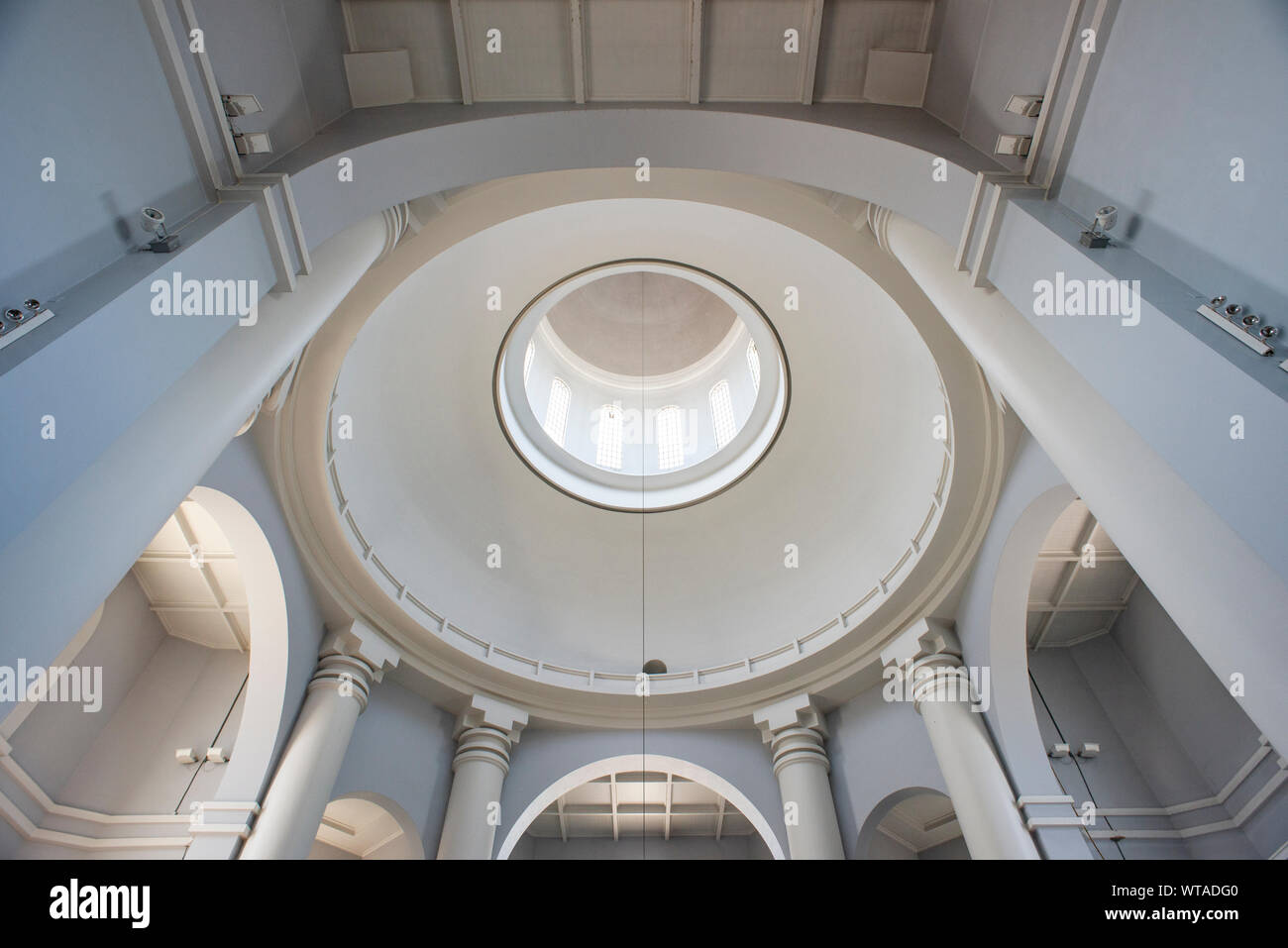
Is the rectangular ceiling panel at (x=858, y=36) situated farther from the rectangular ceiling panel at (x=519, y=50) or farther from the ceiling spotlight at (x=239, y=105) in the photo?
the ceiling spotlight at (x=239, y=105)

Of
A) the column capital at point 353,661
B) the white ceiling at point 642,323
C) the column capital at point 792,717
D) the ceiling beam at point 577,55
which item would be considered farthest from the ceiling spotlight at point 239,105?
the white ceiling at point 642,323

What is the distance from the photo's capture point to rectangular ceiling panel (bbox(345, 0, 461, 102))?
527 centimetres

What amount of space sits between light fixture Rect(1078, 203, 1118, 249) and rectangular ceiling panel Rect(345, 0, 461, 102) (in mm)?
Answer: 4555

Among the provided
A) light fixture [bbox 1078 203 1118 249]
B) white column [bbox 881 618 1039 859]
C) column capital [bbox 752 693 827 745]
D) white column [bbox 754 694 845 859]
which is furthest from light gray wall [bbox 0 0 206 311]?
column capital [bbox 752 693 827 745]

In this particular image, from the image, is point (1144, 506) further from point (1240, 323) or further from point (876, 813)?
point (876, 813)

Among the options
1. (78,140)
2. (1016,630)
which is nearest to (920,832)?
(1016,630)

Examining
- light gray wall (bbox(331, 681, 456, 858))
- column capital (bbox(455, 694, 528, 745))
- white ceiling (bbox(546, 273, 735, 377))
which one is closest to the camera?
light gray wall (bbox(331, 681, 456, 858))

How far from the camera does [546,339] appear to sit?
16.4 meters

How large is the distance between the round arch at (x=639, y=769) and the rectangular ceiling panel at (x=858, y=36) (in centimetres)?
917

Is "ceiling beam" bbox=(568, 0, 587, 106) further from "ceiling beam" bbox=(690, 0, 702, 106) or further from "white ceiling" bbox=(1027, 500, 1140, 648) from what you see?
"white ceiling" bbox=(1027, 500, 1140, 648)

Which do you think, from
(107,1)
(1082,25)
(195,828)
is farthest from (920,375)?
(195,828)

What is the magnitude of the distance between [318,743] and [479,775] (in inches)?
103

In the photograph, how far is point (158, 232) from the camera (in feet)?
11.2

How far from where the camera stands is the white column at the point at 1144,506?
297cm
